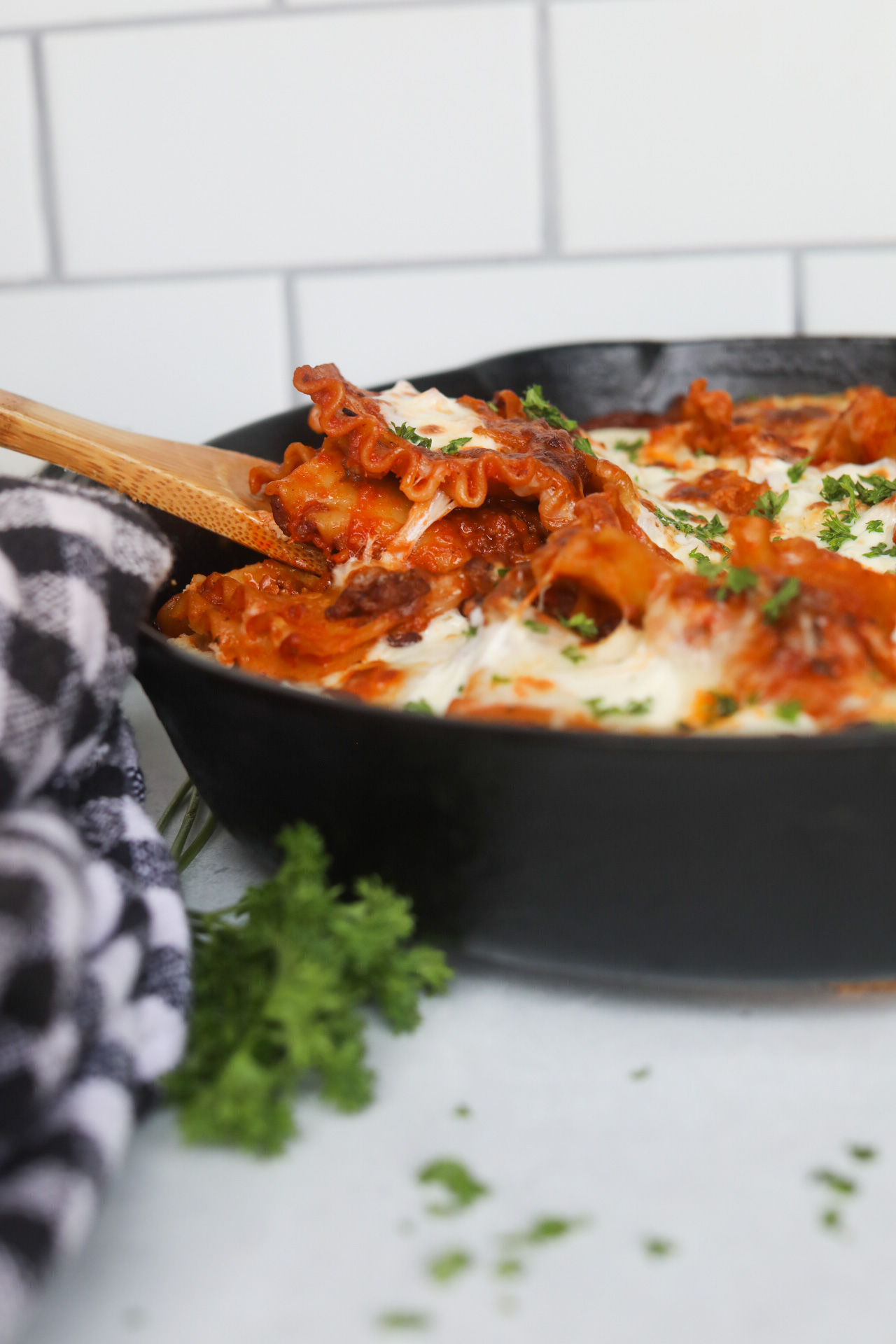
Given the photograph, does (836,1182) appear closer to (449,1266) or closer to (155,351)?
(449,1266)

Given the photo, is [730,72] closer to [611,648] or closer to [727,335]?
[727,335]

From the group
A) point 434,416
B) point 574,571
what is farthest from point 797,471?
point 574,571

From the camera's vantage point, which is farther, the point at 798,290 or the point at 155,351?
the point at 155,351

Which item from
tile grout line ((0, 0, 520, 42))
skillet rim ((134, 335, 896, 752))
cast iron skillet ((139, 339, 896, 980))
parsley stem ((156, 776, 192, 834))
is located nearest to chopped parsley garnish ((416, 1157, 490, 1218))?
cast iron skillet ((139, 339, 896, 980))

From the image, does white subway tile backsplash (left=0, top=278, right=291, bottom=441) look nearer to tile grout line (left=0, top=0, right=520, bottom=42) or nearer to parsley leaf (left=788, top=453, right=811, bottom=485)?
tile grout line (left=0, top=0, right=520, bottom=42)

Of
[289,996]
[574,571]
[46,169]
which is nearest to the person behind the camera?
[289,996]

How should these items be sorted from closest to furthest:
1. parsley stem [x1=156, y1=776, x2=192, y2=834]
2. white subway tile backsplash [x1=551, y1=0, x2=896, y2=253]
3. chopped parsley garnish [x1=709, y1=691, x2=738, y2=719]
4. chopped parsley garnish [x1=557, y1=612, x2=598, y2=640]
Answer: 1. chopped parsley garnish [x1=709, y1=691, x2=738, y2=719]
2. chopped parsley garnish [x1=557, y1=612, x2=598, y2=640]
3. parsley stem [x1=156, y1=776, x2=192, y2=834]
4. white subway tile backsplash [x1=551, y1=0, x2=896, y2=253]
